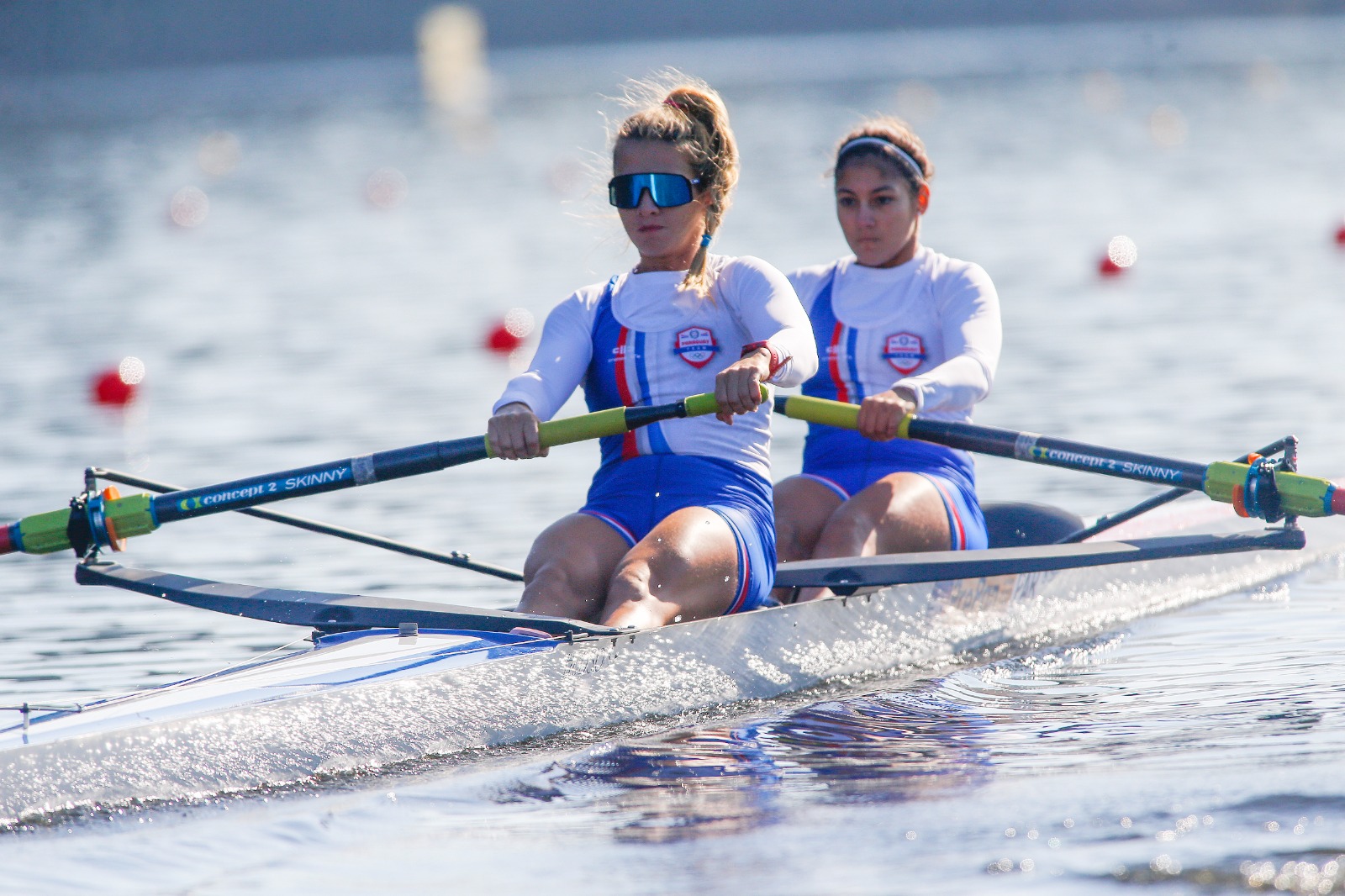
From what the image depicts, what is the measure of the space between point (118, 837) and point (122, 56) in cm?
6914

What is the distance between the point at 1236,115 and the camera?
34656mm

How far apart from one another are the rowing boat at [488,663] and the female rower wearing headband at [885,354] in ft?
0.78

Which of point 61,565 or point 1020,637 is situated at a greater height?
point 61,565

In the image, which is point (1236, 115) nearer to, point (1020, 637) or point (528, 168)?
point (528, 168)

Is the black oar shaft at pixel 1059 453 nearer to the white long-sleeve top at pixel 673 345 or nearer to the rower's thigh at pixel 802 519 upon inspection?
the rower's thigh at pixel 802 519

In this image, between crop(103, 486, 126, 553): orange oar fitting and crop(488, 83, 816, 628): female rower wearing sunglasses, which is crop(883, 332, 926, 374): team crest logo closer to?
crop(488, 83, 816, 628): female rower wearing sunglasses

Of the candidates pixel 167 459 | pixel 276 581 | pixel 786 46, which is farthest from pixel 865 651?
pixel 786 46

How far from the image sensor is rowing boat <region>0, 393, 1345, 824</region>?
4445 mm

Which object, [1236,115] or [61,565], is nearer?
[61,565]

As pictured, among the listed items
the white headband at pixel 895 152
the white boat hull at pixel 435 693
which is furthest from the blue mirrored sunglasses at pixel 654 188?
the white headband at pixel 895 152

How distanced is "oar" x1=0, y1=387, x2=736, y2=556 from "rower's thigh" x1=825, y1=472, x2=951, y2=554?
1281mm

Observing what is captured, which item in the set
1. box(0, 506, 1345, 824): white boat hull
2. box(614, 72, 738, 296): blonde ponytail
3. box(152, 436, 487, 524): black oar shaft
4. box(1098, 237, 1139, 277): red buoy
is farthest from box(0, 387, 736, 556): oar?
box(1098, 237, 1139, 277): red buoy

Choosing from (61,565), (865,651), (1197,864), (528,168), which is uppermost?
(528,168)

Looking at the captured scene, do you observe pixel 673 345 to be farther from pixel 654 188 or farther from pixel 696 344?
pixel 654 188
